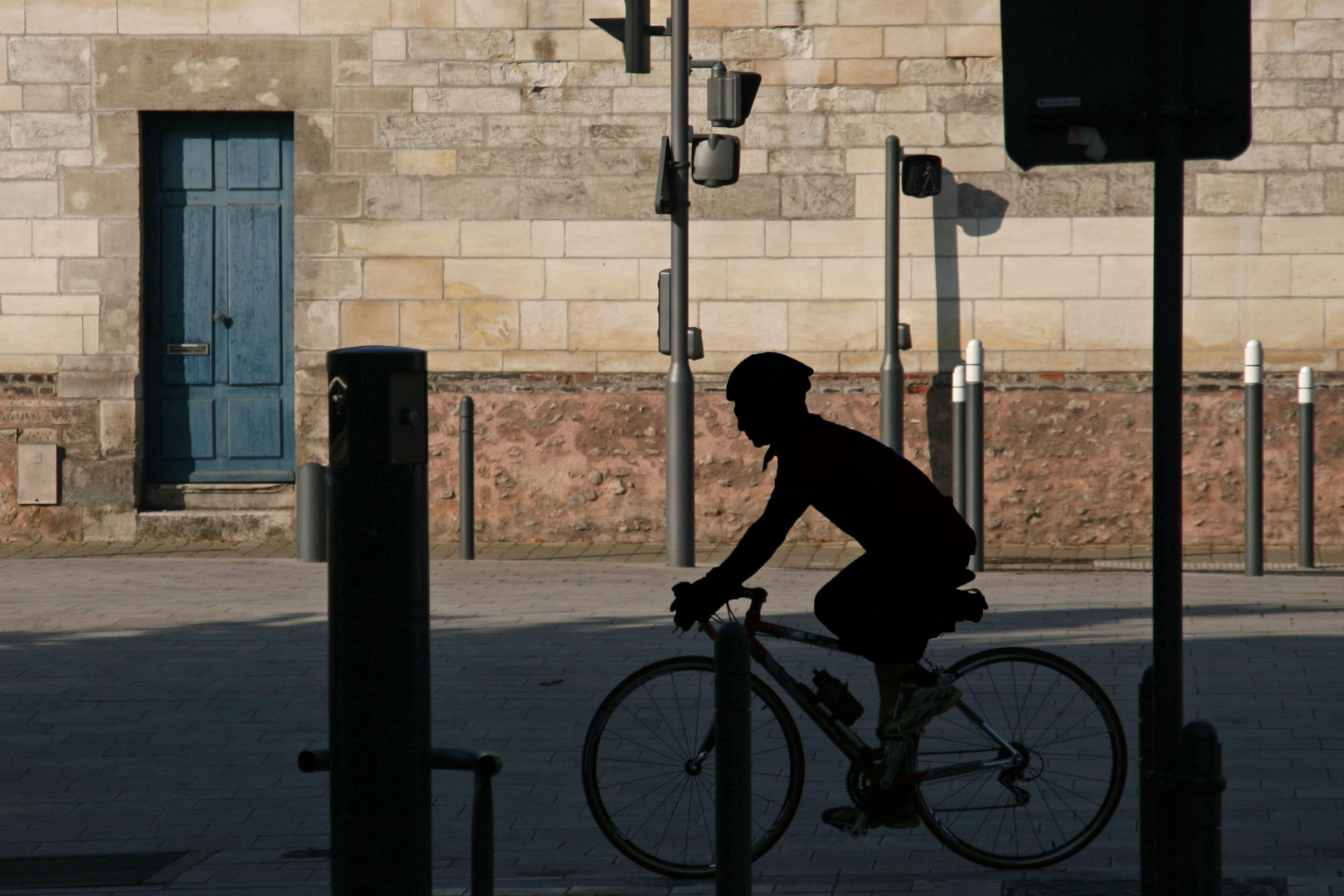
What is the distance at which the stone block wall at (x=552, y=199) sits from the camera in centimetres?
1303

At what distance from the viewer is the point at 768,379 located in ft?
15.0

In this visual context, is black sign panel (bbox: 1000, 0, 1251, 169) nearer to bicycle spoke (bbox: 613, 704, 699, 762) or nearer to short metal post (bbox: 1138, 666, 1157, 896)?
short metal post (bbox: 1138, 666, 1157, 896)

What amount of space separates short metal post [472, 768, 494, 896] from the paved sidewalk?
3.06ft

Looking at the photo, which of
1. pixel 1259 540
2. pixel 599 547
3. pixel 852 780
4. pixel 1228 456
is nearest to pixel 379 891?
pixel 852 780

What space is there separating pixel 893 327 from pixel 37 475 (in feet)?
21.2

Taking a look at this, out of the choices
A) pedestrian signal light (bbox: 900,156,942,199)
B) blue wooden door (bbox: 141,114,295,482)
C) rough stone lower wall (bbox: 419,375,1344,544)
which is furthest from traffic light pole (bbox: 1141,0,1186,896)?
blue wooden door (bbox: 141,114,295,482)

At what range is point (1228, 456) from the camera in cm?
1299

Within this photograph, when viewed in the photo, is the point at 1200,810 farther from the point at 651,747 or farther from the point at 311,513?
the point at 311,513

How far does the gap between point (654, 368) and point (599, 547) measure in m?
1.41

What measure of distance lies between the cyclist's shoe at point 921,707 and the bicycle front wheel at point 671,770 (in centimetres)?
27

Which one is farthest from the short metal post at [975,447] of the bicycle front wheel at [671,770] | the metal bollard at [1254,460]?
the bicycle front wheel at [671,770]

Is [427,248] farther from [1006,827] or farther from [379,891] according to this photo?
[379,891]

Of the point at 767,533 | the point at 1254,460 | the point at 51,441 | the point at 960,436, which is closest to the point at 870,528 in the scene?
the point at 767,533

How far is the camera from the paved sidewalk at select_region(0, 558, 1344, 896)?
191 inches
